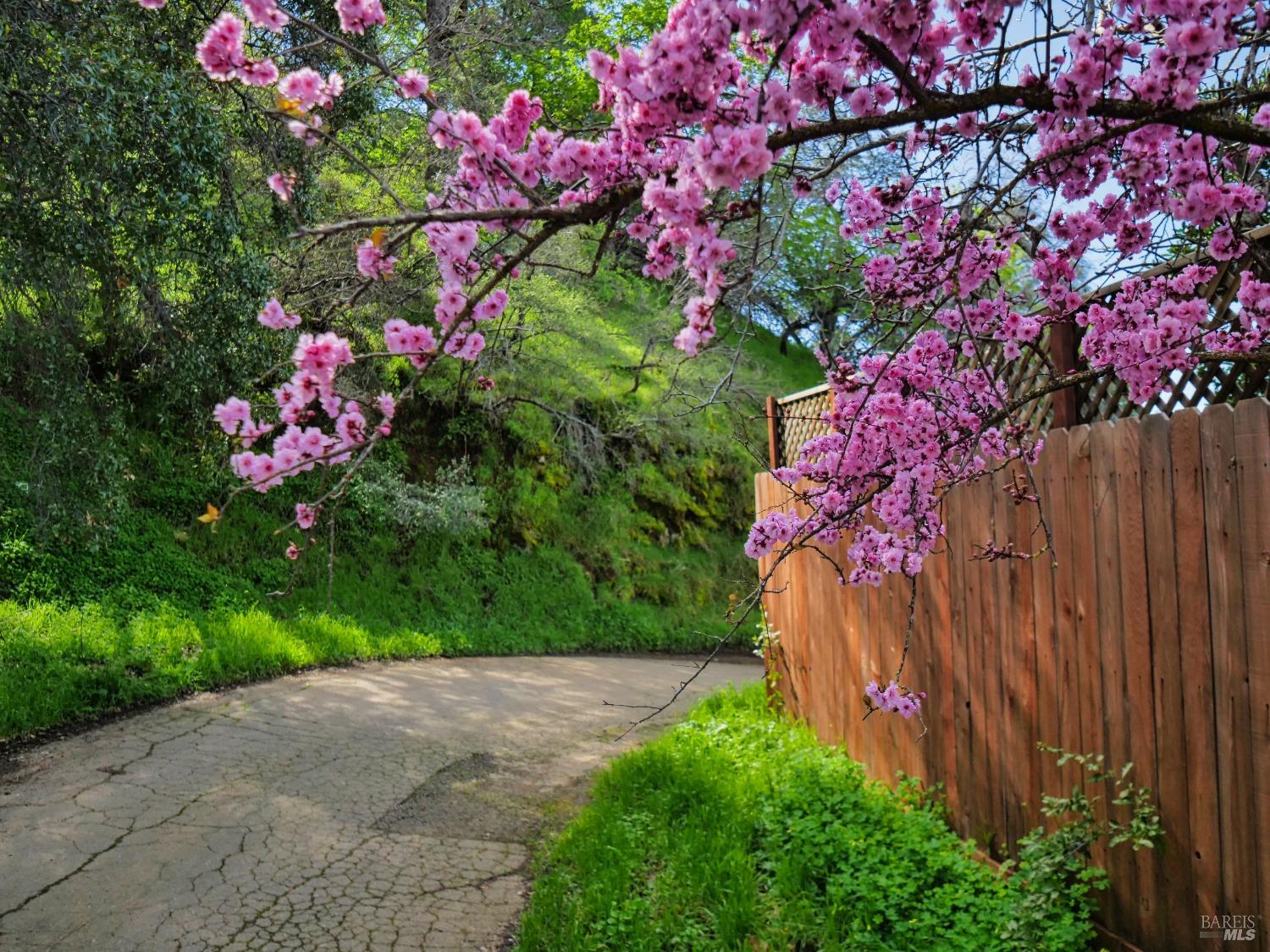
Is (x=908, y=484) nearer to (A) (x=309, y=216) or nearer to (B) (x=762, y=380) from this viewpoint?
(A) (x=309, y=216)

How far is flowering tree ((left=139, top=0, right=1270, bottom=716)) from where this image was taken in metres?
1.76

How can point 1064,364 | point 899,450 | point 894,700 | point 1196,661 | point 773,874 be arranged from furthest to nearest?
point 773,874 → point 1064,364 → point 894,700 → point 899,450 → point 1196,661

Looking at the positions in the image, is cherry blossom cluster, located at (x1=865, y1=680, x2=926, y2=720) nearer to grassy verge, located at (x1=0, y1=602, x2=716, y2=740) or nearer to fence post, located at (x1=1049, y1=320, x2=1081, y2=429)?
fence post, located at (x1=1049, y1=320, x2=1081, y2=429)

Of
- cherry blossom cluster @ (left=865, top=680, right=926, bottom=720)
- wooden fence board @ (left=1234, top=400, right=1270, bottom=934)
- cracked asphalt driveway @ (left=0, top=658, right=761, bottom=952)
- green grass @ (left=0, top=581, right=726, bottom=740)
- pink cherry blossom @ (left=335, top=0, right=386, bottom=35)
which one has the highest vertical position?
pink cherry blossom @ (left=335, top=0, right=386, bottom=35)

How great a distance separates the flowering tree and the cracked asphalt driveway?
2055 mm

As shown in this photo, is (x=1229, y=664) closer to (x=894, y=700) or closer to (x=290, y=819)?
(x=894, y=700)

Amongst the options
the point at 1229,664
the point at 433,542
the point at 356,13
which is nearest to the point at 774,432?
the point at 1229,664

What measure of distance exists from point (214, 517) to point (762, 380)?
13.6 meters

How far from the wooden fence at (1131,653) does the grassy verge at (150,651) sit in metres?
5.23

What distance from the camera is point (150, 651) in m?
6.80

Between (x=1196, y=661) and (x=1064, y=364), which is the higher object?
(x=1064, y=364)

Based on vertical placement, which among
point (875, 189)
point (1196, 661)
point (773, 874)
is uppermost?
point (875, 189)

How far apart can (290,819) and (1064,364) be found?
413 centimetres

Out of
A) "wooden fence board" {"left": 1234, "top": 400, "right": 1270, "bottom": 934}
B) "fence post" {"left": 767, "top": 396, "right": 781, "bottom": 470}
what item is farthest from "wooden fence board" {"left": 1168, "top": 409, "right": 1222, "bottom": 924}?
"fence post" {"left": 767, "top": 396, "right": 781, "bottom": 470}
